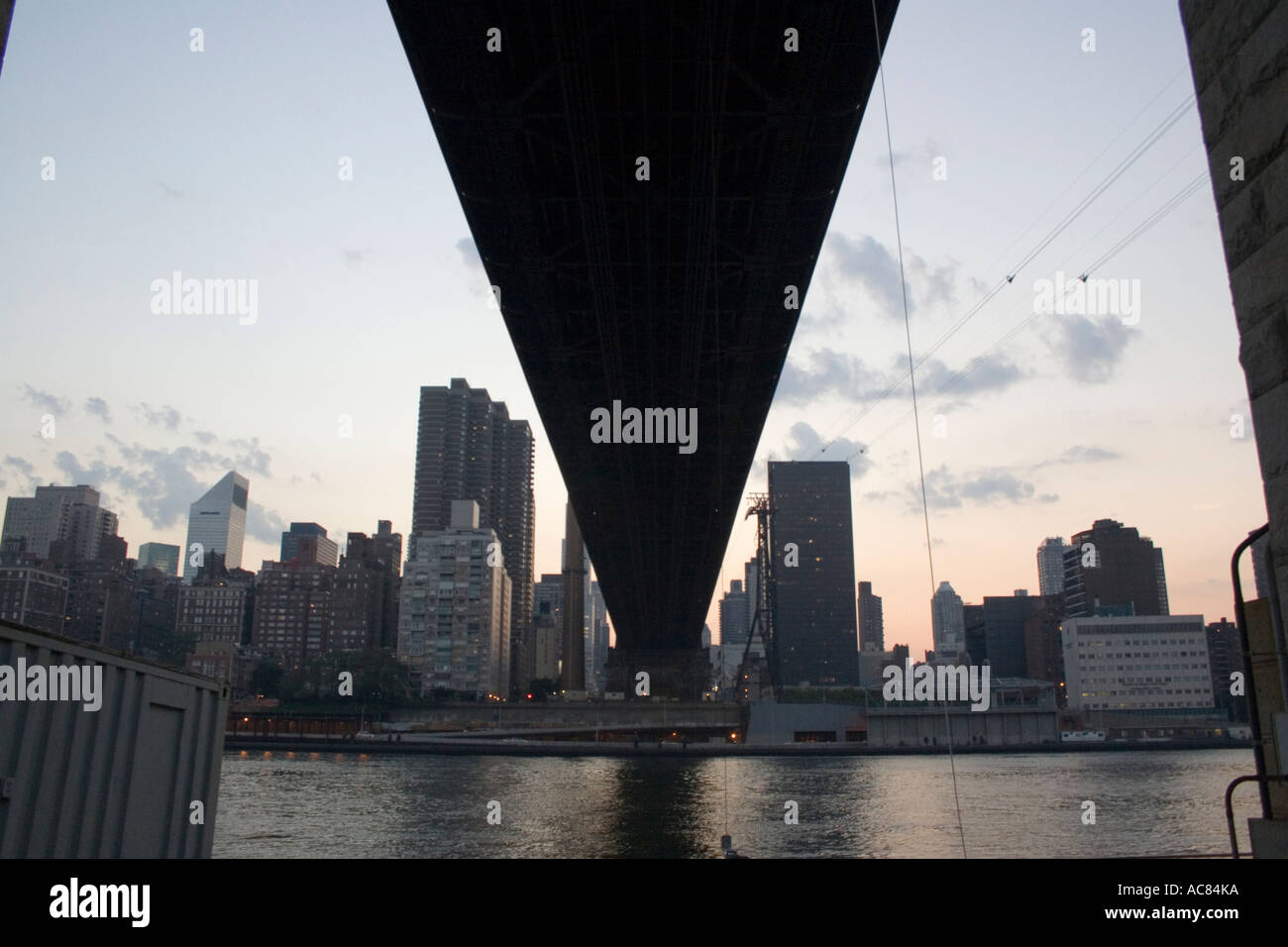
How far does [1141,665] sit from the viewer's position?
505 feet

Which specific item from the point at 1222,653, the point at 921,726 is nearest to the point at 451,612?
the point at 921,726

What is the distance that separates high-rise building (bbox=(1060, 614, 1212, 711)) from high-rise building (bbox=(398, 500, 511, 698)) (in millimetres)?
95480

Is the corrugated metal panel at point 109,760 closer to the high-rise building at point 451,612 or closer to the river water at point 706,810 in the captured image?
the river water at point 706,810

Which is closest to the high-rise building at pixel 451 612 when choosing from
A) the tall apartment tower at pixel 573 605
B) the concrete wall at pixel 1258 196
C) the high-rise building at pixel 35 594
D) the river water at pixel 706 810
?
the tall apartment tower at pixel 573 605

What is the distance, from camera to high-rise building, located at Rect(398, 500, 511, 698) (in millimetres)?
154000

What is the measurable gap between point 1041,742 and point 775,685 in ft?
113

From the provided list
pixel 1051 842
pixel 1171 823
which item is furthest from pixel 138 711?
pixel 1171 823

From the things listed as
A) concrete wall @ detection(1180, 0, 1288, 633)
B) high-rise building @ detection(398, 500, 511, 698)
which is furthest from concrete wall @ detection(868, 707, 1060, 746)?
concrete wall @ detection(1180, 0, 1288, 633)

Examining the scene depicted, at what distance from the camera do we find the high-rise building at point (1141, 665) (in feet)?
495

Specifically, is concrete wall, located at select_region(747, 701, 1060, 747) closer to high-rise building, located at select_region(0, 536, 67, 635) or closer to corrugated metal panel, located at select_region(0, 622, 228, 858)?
corrugated metal panel, located at select_region(0, 622, 228, 858)

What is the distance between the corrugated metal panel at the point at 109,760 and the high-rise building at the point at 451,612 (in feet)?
468

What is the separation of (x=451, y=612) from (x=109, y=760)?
150536 mm
